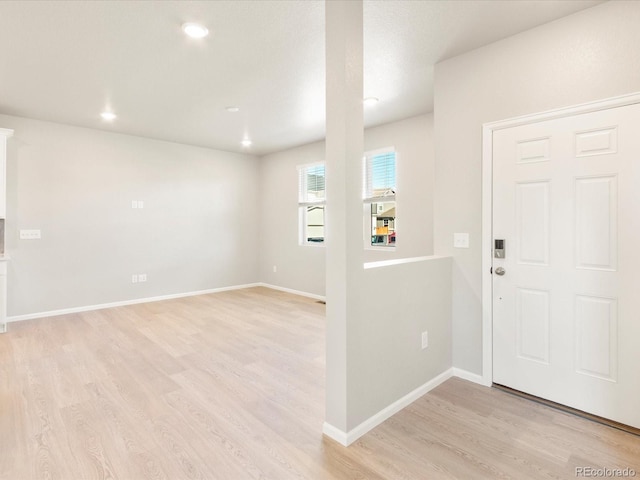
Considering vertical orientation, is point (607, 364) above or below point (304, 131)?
below

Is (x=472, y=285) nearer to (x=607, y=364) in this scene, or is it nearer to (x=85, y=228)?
(x=607, y=364)

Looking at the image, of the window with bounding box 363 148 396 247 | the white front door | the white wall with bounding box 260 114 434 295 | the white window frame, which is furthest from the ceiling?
the white front door

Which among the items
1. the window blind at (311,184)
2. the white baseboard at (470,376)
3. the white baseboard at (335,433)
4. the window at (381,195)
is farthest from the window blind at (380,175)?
the white baseboard at (335,433)

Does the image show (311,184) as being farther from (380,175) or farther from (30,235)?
(30,235)

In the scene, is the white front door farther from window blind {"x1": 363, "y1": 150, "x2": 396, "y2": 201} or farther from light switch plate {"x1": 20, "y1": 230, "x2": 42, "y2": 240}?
light switch plate {"x1": 20, "y1": 230, "x2": 42, "y2": 240}

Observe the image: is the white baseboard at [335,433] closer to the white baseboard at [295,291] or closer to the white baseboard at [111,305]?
the white baseboard at [295,291]

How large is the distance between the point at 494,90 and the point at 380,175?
2.40 meters

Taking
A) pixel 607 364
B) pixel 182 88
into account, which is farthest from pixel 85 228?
pixel 607 364

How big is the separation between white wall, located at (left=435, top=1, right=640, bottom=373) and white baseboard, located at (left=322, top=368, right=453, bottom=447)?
47 cm

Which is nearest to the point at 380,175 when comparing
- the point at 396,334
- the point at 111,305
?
the point at 396,334

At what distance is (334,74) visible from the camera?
6.37 ft

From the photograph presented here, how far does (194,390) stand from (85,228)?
370 cm

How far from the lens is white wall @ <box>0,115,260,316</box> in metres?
4.58

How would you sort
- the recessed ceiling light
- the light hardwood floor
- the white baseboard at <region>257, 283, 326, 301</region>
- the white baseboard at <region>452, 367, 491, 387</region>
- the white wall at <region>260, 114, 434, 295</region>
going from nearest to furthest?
the light hardwood floor < the recessed ceiling light < the white baseboard at <region>452, 367, 491, 387</region> < the white wall at <region>260, 114, 434, 295</region> < the white baseboard at <region>257, 283, 326, 301</region>
